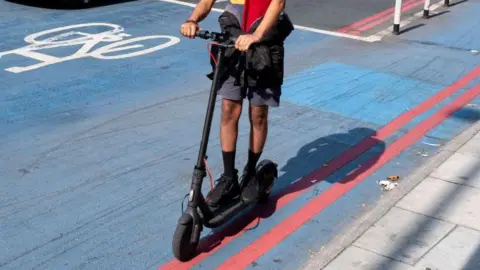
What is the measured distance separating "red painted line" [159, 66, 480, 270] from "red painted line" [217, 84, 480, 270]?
0.16m

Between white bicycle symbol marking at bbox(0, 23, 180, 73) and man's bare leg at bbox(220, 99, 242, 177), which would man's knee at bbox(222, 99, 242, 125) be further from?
white bicycle symbol marking at bbox(0, 23, 180, 73)

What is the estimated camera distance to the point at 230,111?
173 inches

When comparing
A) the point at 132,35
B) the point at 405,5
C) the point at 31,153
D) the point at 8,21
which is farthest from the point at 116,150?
the point at 405,5

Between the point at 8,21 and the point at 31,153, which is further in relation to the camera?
the point at 8,21

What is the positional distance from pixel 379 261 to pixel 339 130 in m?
2.51

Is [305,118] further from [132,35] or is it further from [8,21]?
[8,21]

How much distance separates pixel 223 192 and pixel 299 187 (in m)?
1.03

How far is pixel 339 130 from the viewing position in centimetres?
648

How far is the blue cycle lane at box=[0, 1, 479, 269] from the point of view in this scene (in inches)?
172

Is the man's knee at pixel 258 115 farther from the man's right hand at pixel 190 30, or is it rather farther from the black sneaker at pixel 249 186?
the man's right hand at pixel 190 30

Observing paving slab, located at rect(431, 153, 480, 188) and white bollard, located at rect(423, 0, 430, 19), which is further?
white bollard, located at rect(423, 0, 430, 19)

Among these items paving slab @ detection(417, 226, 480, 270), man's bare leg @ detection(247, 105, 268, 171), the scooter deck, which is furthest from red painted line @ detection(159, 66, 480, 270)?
paving slab @ detection(417, 226, 480, 270)

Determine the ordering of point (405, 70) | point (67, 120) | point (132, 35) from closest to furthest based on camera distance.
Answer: point (67, 120), point (405, 70), point (132, 35)

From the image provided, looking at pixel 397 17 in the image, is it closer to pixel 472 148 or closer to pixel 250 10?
pixel 472 148
